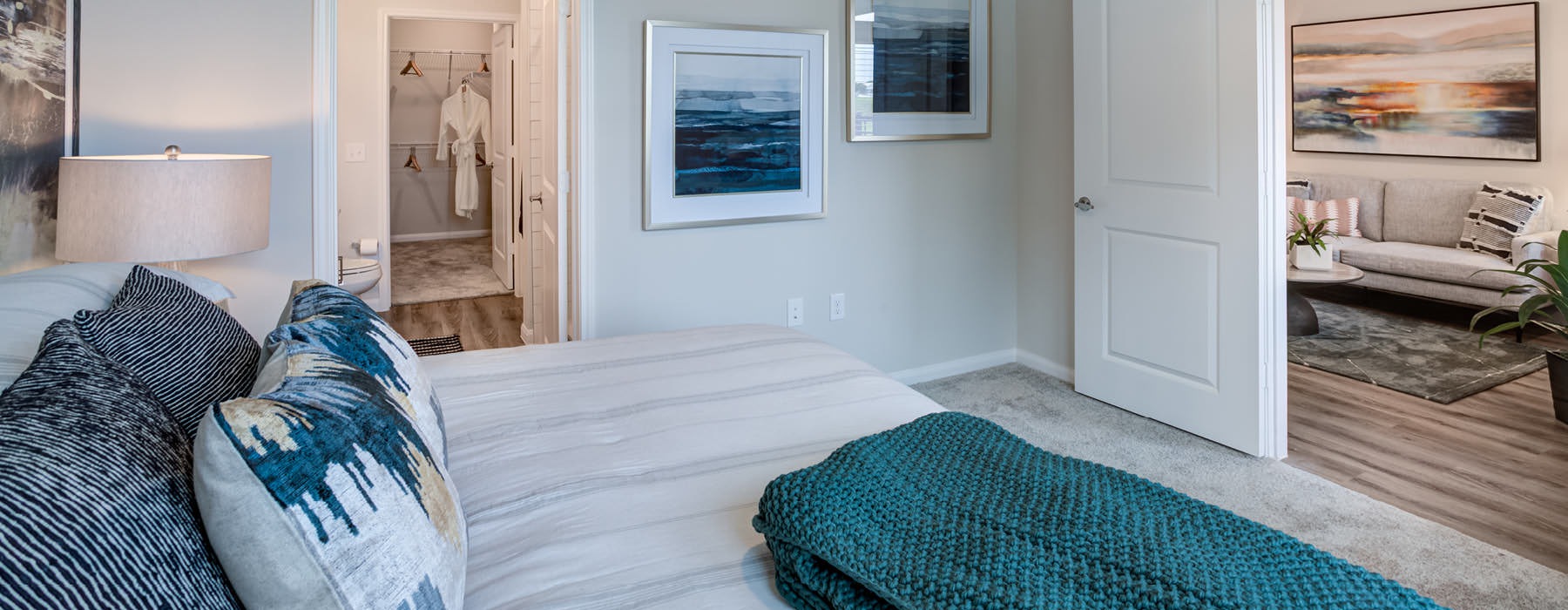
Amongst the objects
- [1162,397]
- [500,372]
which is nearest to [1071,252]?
[1162,397]

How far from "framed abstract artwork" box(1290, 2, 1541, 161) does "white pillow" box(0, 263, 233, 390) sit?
7.02 metres

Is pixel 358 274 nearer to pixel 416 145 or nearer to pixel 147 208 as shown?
pixel 147 208

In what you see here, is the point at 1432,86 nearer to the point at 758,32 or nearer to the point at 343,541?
the point at 758,32

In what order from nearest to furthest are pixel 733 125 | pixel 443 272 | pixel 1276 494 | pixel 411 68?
pixel 1276 494, pixel 733 125, pixel 443 272, pixel 411 68

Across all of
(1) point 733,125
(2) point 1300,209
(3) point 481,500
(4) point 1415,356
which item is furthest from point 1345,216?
(3) point 481,500

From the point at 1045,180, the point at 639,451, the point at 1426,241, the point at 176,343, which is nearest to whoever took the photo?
the point at 176,343

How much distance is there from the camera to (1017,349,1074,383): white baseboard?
409 cm

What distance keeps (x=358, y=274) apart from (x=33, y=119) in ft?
9.17

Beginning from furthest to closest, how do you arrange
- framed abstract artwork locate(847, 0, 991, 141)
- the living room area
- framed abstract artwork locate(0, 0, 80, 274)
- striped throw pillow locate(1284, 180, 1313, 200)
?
striped throw pillow locate(1284, 180, 1313, 200) < framed abstract artwork locate(847, 0, 991, 141) < the living room area < framed abstract artwork locate(0, 0, 80, 274)

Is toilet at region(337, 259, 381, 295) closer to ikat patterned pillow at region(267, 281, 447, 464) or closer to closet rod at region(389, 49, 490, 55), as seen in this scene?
A: ikat patterned pillow at region(267, 281, 447, 464)

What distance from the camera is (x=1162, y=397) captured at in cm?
345

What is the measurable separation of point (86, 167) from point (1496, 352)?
578 centimetres

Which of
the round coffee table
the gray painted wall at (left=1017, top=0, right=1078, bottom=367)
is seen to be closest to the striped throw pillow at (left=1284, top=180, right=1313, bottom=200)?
the round coffee table

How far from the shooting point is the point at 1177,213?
10.8ft
